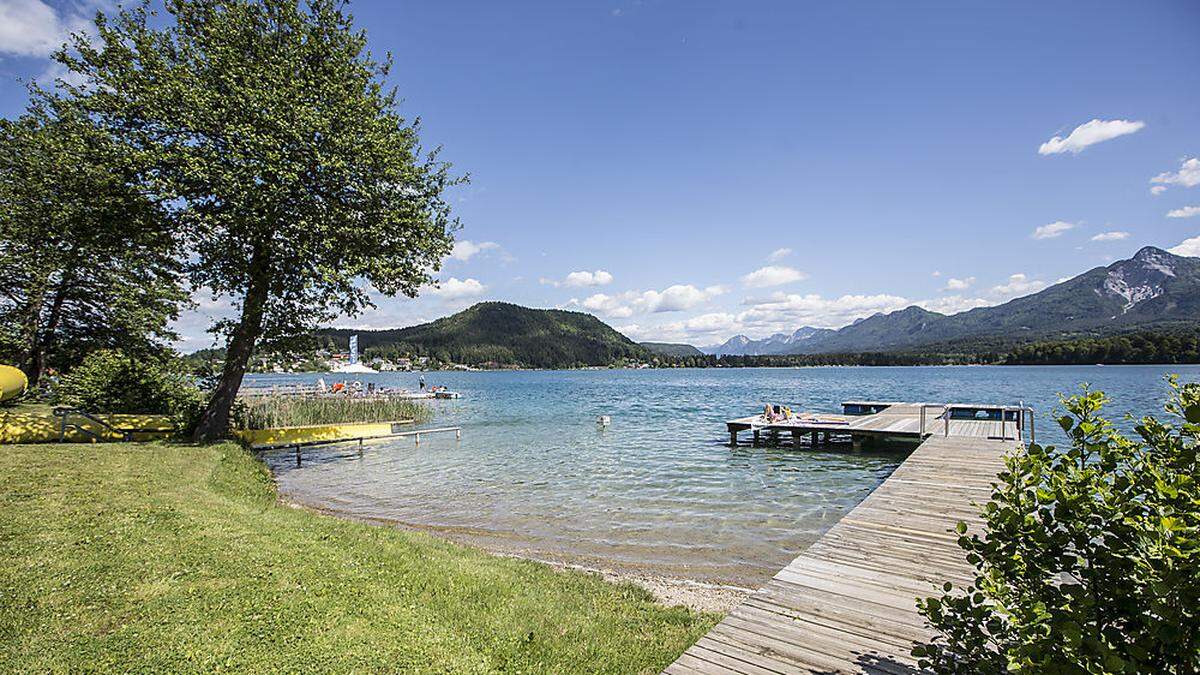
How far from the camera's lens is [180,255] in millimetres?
19203

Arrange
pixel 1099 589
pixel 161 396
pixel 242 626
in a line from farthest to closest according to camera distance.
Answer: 1. pixel 161 396
2. pixel 242 626
3. pixel 1099 589

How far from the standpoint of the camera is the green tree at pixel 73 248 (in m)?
15.8

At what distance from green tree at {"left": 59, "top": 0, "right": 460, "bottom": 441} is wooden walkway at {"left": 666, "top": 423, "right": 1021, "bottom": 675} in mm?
15020

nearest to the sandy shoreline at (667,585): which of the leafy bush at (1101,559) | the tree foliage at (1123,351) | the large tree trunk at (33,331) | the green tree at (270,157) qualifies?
the leafy bush at (1101,559)

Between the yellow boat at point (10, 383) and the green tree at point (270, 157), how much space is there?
652 centimetres

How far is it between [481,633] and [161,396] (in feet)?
76.5

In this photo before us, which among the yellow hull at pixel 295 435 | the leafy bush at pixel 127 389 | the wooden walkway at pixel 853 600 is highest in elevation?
the leafy bush at pixel 127 389

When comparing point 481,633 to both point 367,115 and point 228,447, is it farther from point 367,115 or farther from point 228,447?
point 367,115

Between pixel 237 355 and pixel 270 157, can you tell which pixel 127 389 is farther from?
pixel 270 157

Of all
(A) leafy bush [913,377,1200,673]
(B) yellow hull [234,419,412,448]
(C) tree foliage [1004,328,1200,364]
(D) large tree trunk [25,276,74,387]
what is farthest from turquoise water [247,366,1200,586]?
(C) tree foliage [1004,328,1200,364]

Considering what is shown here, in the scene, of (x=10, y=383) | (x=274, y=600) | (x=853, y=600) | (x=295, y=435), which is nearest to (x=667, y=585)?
(x=853, y=600)

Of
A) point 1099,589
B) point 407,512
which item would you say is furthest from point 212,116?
point 1099,589

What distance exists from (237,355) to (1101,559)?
22.0m

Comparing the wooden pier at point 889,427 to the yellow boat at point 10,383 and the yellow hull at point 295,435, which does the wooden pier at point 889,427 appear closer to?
the yellow hull at point 295,435
